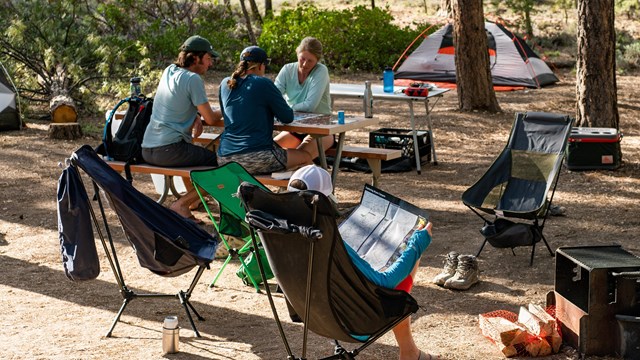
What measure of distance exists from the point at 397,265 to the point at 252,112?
Answer: 2.55 metres

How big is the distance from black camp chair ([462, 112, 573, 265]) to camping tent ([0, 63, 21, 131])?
5986mm

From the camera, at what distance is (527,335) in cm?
413

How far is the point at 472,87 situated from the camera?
10.4 metres

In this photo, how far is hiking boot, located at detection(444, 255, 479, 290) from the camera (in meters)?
5.04

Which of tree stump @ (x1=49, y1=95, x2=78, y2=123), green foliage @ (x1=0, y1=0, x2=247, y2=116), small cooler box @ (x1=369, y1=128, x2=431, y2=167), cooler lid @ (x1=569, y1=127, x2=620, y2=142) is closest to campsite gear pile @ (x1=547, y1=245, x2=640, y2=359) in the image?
cooler lid @ (x1=569, y1=127, x2=620, y2=142)

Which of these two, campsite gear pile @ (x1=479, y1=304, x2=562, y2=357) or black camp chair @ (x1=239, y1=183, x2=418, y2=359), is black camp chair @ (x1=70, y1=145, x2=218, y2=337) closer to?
black camp chair @ (x1=239, y1=183, x2=418, y2=359)

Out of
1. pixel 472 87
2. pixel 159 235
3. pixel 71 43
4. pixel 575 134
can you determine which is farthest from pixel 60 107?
pixel 159 235

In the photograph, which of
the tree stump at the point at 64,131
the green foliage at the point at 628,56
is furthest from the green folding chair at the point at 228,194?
the green foliage at the point at 628,56

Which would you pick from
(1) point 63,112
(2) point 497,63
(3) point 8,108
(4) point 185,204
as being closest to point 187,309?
(4) point 185,204

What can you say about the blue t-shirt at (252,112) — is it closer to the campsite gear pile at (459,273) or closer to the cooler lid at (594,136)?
the campsite gear pile at (459,273)

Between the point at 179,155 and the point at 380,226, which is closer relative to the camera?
the point at 380,226

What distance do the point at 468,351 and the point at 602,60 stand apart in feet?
15.1

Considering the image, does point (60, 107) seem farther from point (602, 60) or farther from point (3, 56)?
point (602, 60)

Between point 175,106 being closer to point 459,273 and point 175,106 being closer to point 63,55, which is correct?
point 459,273
